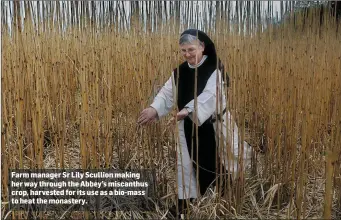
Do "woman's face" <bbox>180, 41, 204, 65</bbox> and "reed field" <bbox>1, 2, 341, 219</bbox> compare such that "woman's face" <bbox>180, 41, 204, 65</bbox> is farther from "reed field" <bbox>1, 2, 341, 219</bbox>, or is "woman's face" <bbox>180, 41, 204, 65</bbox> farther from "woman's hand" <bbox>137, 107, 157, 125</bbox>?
"woman's hand" <bbox>137, 107, 157, 125</bbox>

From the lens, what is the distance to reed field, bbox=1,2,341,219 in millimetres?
1382

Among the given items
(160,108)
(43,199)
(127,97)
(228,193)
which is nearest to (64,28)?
(127,97)

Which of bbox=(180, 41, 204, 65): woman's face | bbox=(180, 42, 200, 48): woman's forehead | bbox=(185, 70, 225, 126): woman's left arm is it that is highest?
bbox=(180, 42, 200, 48): woman's forehead

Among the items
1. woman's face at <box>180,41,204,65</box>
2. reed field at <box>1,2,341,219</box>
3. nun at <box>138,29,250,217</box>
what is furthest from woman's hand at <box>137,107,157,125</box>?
woman's face at <box>180,41,204,65</box>

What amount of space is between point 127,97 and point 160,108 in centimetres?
55

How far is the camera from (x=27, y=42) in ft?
6.14

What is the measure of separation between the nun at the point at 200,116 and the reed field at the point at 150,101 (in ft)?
0.17

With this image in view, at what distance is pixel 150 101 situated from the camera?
178cm

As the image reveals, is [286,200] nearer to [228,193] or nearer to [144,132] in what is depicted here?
[228,193]

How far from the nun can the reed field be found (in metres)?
0.05

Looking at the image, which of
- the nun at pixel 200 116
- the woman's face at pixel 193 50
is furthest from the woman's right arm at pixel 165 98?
the woman's face at pixel 193 50

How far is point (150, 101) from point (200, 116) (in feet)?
1.51

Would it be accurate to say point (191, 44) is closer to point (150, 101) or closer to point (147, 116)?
point (147, 116)

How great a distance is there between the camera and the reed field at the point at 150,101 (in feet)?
4.53
